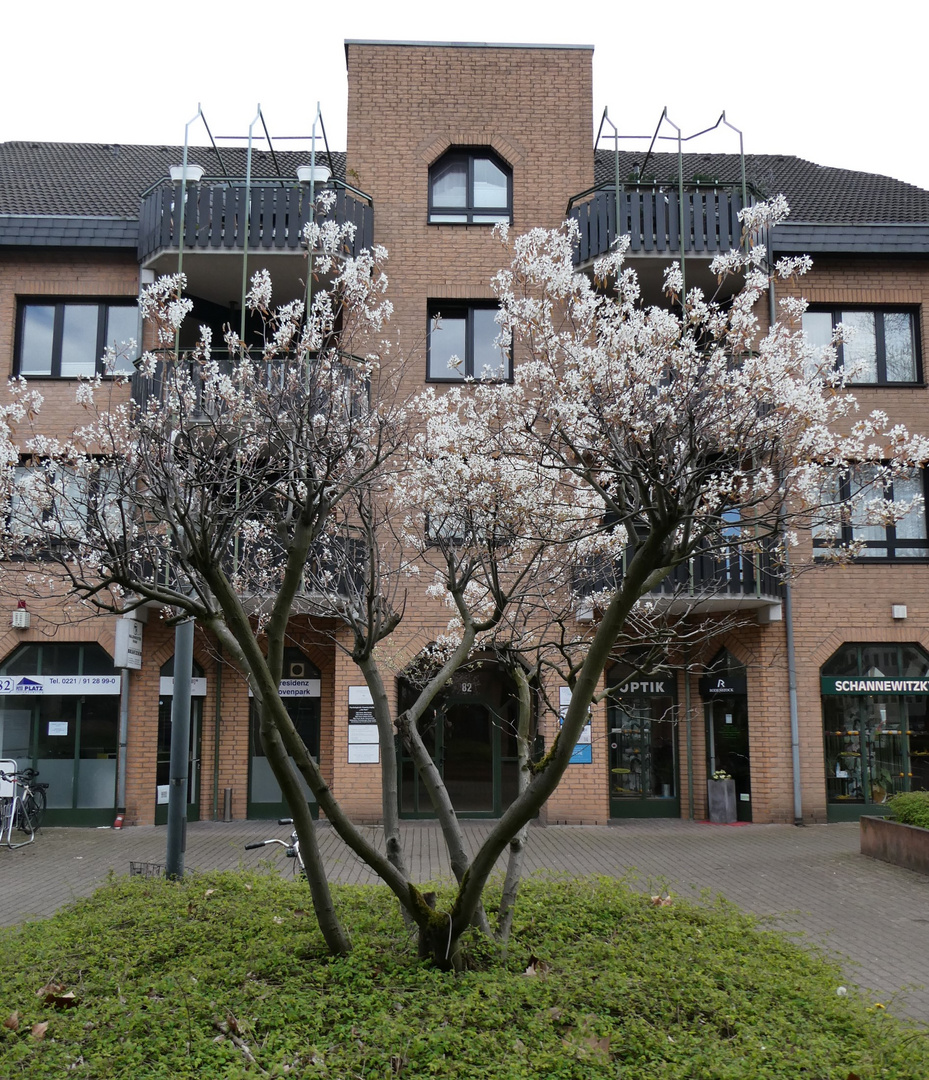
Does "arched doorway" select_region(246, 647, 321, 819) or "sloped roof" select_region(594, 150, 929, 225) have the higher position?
"sloped roof" select_region(594, 150, 929, 225)

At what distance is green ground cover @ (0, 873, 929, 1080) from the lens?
16.3ft

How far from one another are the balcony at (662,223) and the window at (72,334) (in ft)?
27.4

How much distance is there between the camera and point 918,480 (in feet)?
59.4

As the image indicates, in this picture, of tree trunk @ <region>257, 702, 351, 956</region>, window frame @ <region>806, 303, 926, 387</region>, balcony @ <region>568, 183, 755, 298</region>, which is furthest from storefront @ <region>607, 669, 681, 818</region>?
tree trunk @ <region>257, 702, 351, 956</region>

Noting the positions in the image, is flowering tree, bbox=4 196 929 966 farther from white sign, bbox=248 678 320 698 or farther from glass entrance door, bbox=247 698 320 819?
glass entrance door, bbox=247 698 320 819

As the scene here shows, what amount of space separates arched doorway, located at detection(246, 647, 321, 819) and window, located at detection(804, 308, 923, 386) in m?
11.0

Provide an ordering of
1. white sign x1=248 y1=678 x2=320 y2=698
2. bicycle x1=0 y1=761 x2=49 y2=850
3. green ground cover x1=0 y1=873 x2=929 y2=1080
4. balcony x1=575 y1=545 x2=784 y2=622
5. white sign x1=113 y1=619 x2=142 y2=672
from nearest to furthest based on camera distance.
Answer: green ground cover x1=0 y1=873 x2=929 y2=1080
white sign x1=113 y1=619 x2=142 y2=672
bicycle x1=0 y1=761 x2=49 y2=850
balcony x1=575 y1=545 x2=784 y2=622
white sign x1=248 y1=678 x2=320 y2=698

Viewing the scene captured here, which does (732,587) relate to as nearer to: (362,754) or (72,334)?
(362,754)

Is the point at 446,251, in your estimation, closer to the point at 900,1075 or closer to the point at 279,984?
the point at 279,984

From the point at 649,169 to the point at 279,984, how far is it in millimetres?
18782

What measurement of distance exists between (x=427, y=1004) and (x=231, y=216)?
14.9 m

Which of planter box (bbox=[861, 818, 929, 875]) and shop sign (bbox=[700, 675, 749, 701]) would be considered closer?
planter box (bbox=[861, 818, 929, 875])

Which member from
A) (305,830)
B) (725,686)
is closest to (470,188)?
(725,686)

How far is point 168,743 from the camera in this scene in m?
18.3
